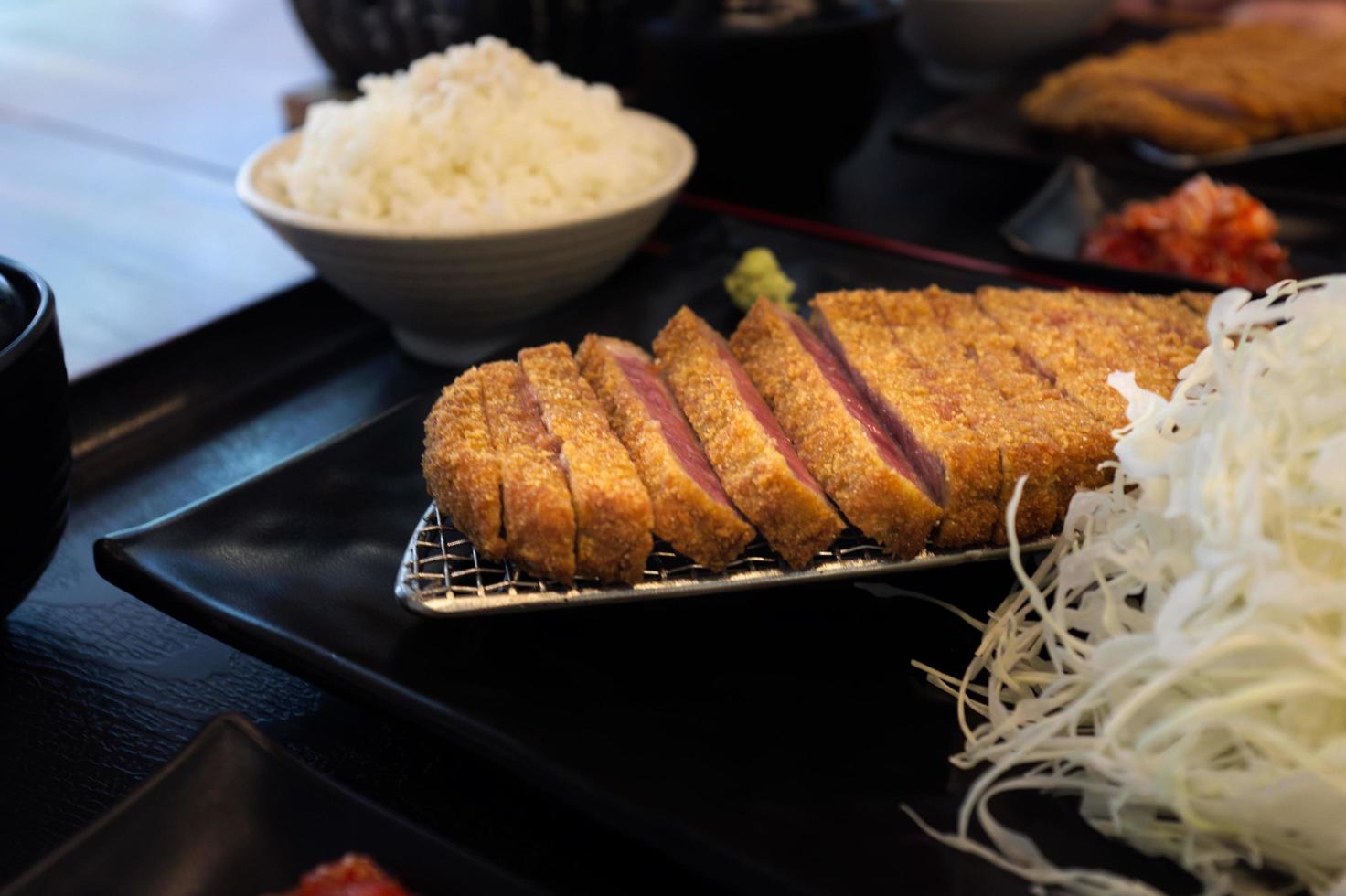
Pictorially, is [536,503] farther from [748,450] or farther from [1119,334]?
[1119,334]

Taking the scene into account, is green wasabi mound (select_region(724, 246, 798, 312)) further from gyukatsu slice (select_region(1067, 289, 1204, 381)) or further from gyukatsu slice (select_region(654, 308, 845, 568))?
gyukatsu slice (select_region(1067, 289, 1204, 381))

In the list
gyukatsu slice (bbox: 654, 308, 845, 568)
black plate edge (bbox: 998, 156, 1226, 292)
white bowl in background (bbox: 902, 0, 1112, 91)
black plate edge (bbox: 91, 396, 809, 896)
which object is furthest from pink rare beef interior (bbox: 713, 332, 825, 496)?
white bowl in background (bbox: 902, 0, 1112, 91)

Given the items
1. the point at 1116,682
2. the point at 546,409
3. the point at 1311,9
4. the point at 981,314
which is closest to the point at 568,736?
the point at 546,409

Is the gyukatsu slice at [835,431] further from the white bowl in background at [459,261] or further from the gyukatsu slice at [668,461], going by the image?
the white bowl in background at [459,261]

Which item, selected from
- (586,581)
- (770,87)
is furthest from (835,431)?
(770,87)

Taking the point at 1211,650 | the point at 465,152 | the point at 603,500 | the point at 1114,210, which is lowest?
the point at 1114,210

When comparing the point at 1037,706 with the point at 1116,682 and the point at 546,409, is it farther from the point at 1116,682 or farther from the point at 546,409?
the point at 546,409
